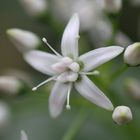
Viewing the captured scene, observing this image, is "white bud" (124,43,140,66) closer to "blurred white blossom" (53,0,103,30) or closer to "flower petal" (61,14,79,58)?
"flower petal" (61,14,79,58)

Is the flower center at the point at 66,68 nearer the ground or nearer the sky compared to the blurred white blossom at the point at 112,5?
nearer the ground

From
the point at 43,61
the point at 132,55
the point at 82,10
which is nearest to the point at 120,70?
the point at 132,55

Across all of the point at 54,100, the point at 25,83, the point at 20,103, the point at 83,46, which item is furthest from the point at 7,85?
the point at 20,103

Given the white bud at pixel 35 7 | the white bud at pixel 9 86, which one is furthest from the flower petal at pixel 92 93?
the white bud at pixel 35 7

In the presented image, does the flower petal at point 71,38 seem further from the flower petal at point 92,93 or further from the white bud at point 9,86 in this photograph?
the white bud at point 9,86

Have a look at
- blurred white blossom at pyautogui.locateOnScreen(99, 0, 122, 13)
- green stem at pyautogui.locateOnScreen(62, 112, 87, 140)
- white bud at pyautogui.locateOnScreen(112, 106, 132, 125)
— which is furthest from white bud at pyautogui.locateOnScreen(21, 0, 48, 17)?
white bud at pyautogui.locateOnScreen(112, 106, 132, 125)

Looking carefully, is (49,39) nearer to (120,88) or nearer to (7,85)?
(120,88)
